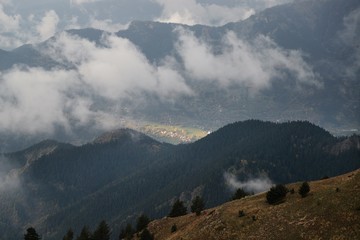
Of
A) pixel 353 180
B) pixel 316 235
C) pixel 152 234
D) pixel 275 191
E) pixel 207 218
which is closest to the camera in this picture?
pixel 316 235

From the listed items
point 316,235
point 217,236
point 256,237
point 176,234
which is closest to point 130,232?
point 176,234

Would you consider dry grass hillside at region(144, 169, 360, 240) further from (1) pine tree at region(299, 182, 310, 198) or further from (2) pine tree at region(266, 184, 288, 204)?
(2) pine tree at region(266, 184, 288, 204)

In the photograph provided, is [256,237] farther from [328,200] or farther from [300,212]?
[328,200]

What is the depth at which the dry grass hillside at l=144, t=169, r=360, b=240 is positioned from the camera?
85688 millimetres

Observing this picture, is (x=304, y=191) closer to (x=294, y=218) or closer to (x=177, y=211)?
(x=294, y=218)

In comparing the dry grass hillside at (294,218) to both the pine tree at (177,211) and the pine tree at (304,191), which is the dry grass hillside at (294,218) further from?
the pine tree at (177,211)

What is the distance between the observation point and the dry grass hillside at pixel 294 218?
85.7 meters

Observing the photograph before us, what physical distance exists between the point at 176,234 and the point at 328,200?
140ft

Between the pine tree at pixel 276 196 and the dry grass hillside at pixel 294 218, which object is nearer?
the dry grass hillside at pixel 294 218

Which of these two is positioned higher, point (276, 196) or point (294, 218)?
point (276, 196)

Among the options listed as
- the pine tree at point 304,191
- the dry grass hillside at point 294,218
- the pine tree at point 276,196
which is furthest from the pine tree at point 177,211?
the pine tree at point 304,191

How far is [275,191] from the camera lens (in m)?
110

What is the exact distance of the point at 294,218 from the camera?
94688mm

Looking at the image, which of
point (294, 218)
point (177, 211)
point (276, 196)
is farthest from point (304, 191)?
point (177, 211)
